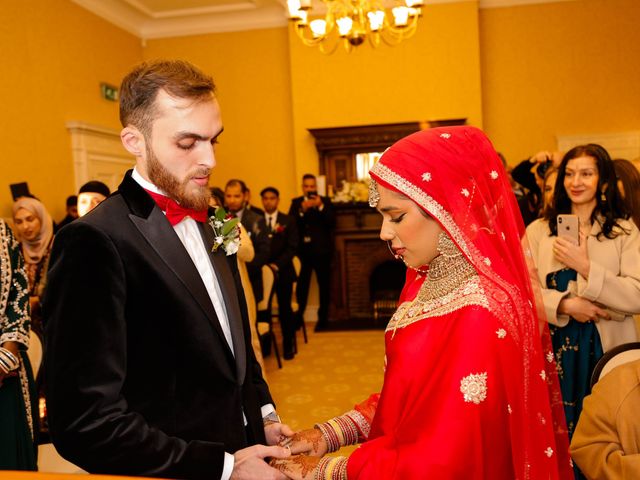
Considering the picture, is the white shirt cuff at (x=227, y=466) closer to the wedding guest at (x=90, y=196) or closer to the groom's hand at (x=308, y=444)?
the groom's hand at (x=308, y=444)

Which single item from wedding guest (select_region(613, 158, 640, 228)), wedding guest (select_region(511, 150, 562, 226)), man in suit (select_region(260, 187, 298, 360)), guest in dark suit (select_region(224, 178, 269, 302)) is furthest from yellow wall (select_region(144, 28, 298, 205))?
wedding guest (select_region(613, 158, 640, 228))

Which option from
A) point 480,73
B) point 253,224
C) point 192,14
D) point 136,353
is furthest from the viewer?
point 192,14

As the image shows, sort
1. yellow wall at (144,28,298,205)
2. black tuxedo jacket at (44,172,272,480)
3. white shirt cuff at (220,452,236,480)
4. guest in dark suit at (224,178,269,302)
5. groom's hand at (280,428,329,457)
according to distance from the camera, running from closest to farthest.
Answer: black tuxedo jacket at (44,172,272,480)
white shirt cuff at (220,452,236,480)
groom's hand at (280,428,329,457)
guest in dark suit at (224,178,269,302)
yellow wall at (144,28,298,205)

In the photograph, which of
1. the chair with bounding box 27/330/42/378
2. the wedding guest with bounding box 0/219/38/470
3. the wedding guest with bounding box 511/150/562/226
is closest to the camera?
the wedding guest with bounding box 0/219/38/470

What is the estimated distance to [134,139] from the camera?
1434 millimetres

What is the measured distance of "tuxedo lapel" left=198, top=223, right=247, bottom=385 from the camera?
1.54 metres

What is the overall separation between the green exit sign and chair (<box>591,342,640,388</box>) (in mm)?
7217

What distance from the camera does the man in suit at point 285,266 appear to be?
21.0 feet

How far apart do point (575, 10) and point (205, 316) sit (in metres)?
8.53

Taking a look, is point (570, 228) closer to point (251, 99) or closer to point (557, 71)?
point (557, 71)

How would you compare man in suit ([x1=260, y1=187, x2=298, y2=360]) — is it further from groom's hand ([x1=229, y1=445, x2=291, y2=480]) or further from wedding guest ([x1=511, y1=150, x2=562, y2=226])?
groom's hand ([x1=229, y1=445, x2=291, y2=480])

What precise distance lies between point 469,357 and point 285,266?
17.0ft

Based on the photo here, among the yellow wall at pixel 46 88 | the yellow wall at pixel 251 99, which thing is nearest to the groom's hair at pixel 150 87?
the yellow wall at pixel 46 88

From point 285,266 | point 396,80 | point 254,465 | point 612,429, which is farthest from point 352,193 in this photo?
point 254,465
